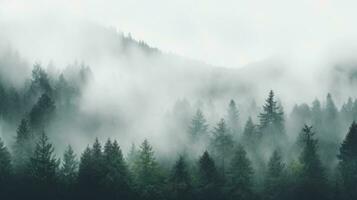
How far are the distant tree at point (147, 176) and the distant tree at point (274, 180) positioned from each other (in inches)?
689

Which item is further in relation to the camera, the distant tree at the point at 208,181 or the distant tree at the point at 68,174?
the distant tree at the point at 68,174

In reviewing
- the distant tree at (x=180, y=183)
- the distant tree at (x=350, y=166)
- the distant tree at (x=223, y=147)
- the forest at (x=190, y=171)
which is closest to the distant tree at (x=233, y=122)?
the forest at (x=190, y=171)

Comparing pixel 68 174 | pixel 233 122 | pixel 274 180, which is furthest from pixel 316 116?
pixel 68 174

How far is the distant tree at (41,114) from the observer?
129875 millimetres

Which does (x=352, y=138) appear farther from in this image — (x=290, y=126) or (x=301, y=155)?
(x=290, y=126)

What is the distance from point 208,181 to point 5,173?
1267 inches

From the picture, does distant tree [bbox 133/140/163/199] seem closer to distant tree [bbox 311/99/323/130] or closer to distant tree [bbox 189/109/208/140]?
distant tree [bbox 189/109/208/140]

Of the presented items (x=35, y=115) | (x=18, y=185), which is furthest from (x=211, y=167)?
(x=35, y=115)

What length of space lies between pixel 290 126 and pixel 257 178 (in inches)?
1312

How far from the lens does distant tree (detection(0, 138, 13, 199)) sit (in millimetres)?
105875

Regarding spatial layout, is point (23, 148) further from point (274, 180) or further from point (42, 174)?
point (274, 180)

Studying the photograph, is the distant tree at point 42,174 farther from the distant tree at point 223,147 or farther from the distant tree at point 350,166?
the distant tree at point 350,166

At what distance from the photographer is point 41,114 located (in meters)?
136

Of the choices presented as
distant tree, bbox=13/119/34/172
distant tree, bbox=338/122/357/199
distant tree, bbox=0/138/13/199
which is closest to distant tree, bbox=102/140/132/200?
distant tree, bbox=13/119/34/172
